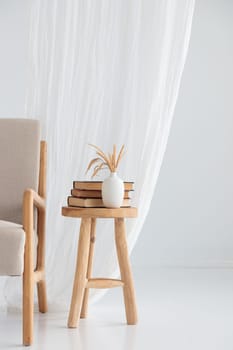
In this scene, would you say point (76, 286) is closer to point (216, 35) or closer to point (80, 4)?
point (80, 4)

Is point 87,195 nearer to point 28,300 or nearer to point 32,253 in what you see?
point 32,253

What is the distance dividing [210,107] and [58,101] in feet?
6.88

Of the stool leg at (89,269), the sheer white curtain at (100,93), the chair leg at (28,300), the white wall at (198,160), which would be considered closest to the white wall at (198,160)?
the white wall at (198,160)

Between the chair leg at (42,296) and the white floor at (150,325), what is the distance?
1.4 inches

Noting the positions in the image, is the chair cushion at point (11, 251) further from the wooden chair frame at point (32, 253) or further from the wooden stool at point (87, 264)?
the wooden stool at point (87, 264)

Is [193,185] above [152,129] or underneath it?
underneath

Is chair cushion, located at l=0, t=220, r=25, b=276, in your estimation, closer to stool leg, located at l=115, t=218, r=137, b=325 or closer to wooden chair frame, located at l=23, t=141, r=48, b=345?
wooden chair frame, located at l=23, t=141, r=48, b=345

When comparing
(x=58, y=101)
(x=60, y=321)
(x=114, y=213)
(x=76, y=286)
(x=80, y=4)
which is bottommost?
(x=60, y=321)

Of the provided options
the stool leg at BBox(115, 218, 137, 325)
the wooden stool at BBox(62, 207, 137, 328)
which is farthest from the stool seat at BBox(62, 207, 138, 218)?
the stool leg at BBox(115, 218, 137, 325)

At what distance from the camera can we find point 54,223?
308 centimetres

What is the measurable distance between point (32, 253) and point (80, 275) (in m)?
0.30

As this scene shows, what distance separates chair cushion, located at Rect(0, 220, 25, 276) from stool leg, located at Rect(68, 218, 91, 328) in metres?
0.38

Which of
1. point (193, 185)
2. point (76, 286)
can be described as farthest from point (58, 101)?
point (193, 185)

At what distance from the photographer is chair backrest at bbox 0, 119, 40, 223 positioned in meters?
2.88
